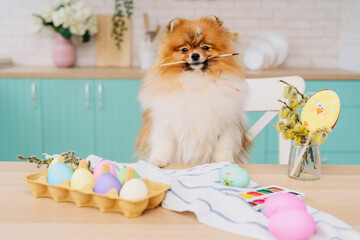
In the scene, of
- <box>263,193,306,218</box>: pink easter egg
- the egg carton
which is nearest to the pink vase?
the egg carton

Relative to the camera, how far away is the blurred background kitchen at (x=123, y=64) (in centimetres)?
275

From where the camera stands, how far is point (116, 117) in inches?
110

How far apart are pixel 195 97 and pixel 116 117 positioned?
62.3 inches

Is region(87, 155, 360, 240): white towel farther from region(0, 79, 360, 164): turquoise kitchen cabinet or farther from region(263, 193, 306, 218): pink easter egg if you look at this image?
region(0, 79, 360, 164): turquoise kitchen cabinet

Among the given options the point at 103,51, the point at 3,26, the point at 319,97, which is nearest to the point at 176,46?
the point at 319,97

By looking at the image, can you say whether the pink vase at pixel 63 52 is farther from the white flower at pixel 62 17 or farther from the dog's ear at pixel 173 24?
the dog's ear at pixel 173 24

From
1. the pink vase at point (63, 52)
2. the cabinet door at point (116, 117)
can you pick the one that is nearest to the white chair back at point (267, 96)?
the cabinet door at point (116, 117)

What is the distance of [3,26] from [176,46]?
98.9 inches

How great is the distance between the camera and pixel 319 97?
3.58 ft

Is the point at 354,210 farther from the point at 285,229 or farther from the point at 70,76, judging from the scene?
the point at 70,76

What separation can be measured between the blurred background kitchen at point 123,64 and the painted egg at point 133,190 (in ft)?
6.65

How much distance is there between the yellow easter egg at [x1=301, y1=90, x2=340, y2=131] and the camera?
1031mm

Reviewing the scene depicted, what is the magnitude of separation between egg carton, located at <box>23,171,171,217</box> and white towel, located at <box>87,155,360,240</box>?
0.03 metres

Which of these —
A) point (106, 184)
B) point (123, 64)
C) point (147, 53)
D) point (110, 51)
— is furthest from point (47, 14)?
point (106, 184)
